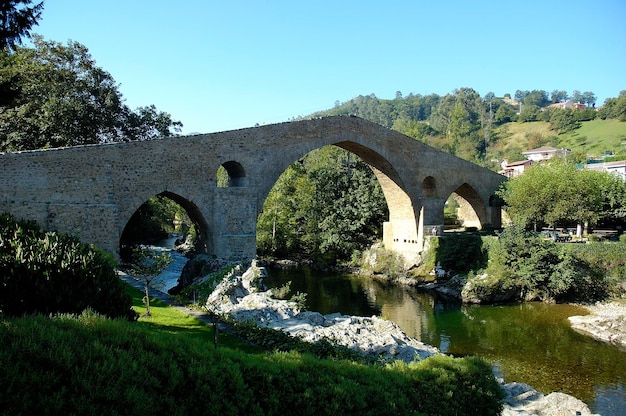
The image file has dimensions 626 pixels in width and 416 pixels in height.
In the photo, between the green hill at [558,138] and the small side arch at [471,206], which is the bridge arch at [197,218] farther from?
the green hill at [558,138]

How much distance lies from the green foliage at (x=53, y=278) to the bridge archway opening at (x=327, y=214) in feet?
79.1

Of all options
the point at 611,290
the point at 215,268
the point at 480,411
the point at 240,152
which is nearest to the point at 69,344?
the point at 480,411

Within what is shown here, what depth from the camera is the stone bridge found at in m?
14.5

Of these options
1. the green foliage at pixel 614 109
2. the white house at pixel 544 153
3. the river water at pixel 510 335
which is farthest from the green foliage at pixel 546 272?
the green foliage at pixel 614 109

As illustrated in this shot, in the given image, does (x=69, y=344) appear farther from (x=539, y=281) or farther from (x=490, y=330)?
(x=539, y=281)

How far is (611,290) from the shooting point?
21.0m

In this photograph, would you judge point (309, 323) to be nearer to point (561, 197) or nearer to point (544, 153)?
point (561, 197)

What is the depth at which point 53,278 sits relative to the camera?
656 cm

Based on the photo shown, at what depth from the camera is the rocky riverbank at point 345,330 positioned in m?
10.1

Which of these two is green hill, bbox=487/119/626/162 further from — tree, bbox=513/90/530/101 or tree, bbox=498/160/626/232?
tree, bbox=513/90/530/101

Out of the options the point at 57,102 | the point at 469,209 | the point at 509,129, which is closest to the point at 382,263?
the point at 469,209

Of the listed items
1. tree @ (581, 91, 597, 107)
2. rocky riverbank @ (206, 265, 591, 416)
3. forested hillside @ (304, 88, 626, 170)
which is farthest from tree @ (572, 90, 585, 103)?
rocky riverbank @ (206, 265, 591, 416)

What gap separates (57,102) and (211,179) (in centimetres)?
763

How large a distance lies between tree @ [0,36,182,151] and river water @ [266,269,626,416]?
11917 millimetres
